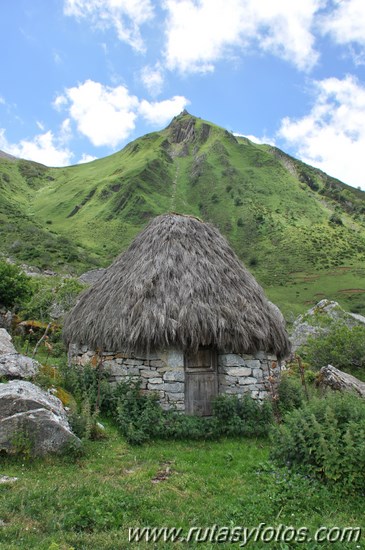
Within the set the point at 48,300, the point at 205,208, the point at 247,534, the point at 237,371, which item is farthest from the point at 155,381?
the point at 205,208

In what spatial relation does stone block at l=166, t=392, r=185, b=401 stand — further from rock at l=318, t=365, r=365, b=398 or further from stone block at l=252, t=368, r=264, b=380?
rock at l=318, t=365, r=365, b=398

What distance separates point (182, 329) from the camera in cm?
945

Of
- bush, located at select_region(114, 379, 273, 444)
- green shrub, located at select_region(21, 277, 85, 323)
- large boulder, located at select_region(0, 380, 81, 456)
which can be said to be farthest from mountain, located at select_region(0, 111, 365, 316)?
large boulder, located at select_region(0, 380, 81, 456)

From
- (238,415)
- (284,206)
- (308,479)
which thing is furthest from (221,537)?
(284,206)

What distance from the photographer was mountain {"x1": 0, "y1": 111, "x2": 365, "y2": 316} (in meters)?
49.2

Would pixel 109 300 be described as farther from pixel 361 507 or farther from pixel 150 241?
pixel 361 507

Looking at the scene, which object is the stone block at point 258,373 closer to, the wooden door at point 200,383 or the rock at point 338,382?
the wooden door at point 200,383

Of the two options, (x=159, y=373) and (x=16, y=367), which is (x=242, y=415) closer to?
(x=159, y=373)

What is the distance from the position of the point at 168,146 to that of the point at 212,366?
111 metres

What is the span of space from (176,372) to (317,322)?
14.1m

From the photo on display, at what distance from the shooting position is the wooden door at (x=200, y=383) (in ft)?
32.8

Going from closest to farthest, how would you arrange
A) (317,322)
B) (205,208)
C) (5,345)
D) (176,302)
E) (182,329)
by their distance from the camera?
(182,329) < (176,302) < (5,345) < (317,322) < (205,208)

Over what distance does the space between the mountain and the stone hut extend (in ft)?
98.5

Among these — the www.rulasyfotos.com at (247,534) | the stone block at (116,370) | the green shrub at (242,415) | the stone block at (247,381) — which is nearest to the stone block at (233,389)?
the stone block at (247,381)
